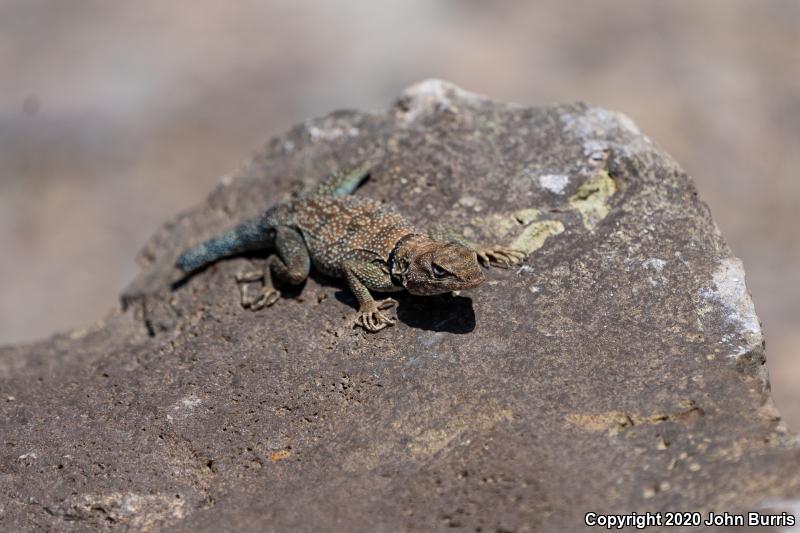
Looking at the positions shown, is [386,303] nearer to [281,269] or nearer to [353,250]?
[353,250]

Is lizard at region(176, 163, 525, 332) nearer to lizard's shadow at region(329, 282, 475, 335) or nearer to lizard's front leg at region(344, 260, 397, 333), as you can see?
lizard's front leg at region(344, 260, 397, 333)

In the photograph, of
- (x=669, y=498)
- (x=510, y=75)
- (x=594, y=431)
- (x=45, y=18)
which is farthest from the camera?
(x=45, y=18)

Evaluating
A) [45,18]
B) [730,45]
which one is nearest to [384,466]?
[730,45]

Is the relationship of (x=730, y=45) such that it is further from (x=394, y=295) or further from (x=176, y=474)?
(x=176, y=474)

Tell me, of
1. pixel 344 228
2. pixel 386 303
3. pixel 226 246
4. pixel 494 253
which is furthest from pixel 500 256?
pixel 226 246

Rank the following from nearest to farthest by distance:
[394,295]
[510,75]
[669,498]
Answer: [669,498], [394,295], [510,75]

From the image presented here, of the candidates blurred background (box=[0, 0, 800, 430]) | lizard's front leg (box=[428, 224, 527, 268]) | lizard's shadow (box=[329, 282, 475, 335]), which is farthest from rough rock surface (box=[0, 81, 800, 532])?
blurred background (box=[0, 0, 800, 430])
